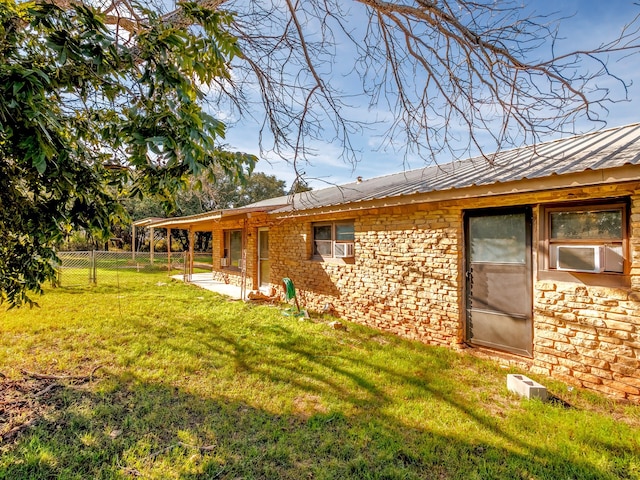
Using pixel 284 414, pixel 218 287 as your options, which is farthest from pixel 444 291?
pixel 218 287

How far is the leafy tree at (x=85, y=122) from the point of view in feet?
6.62

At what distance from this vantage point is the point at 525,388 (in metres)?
3.82

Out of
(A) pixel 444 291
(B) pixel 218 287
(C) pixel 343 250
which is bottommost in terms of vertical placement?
(B) pixel 218 287

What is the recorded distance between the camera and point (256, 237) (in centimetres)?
1105

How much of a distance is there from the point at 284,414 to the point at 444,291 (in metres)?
3.36

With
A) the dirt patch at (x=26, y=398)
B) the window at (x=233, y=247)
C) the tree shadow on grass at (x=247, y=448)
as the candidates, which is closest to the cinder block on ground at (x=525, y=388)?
the tree shadow on grass at (x=247, y=448)

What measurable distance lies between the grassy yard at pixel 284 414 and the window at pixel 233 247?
6.64 metres

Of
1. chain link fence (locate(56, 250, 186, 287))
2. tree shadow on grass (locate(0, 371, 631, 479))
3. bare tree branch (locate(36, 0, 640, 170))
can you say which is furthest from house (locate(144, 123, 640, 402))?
chain link fence (locate(56, 250, 186, 287))

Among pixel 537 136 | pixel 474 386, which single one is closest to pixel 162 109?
pixel 537 136

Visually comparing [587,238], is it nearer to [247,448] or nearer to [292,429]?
[292,429]

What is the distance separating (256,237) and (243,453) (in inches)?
338

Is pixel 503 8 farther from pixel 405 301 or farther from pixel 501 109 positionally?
pixel 405 301

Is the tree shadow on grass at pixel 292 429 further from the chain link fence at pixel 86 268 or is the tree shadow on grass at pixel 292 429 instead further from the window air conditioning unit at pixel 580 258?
the chain link fence at pixel 86 268

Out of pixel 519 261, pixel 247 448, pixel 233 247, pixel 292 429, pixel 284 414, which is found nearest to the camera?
pixel 247 448
